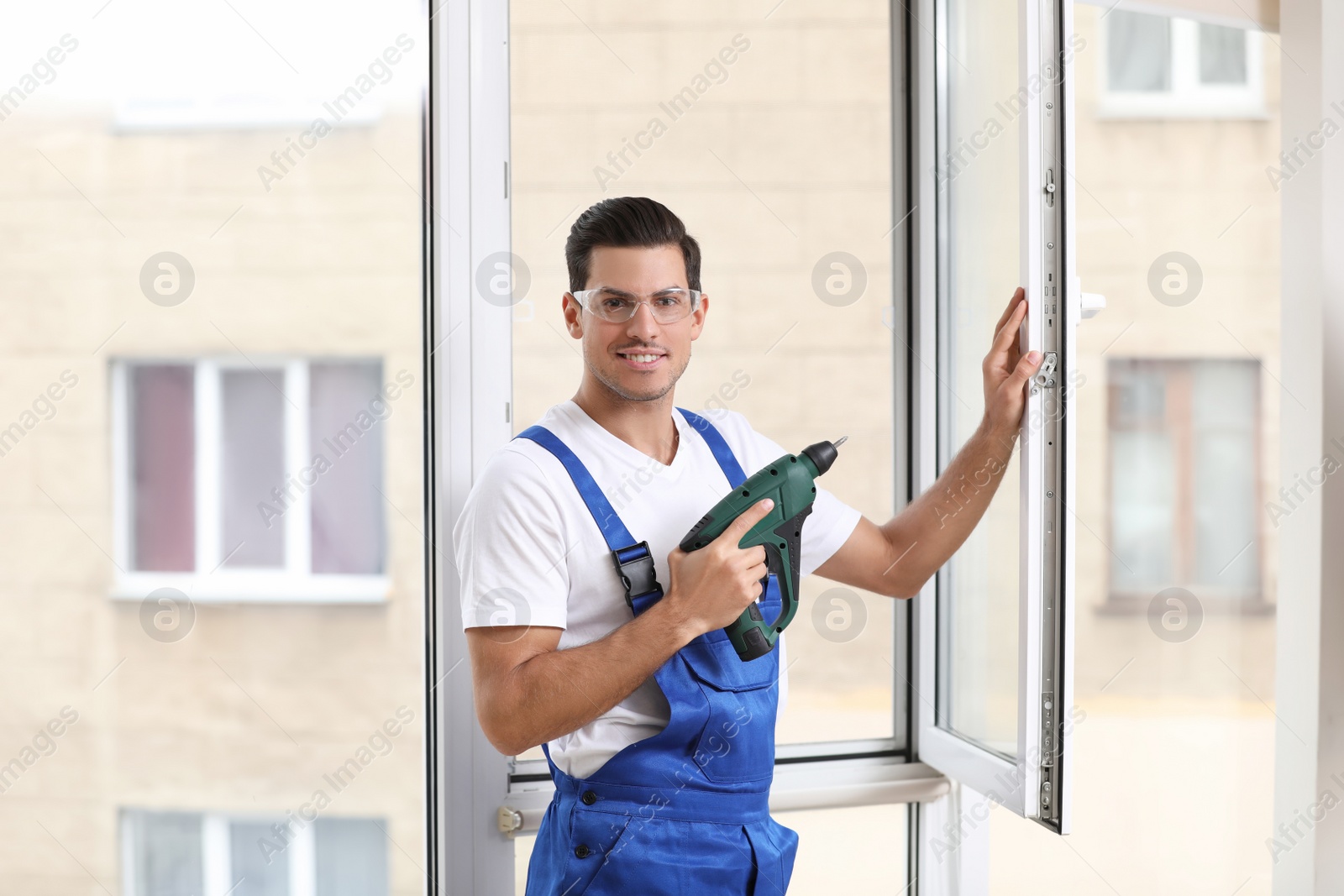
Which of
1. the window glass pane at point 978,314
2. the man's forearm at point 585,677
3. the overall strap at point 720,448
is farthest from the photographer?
the window glass pane at point 978,314

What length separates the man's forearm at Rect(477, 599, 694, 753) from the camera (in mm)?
1157

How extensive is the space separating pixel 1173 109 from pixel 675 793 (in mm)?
1781

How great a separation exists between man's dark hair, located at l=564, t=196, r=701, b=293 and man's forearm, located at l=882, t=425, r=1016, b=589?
543 millimetres

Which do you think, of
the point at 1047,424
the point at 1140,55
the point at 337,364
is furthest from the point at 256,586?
the point at 1140,55

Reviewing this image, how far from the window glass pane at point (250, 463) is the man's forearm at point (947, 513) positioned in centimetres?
112

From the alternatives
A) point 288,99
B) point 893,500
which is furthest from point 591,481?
point 288,99

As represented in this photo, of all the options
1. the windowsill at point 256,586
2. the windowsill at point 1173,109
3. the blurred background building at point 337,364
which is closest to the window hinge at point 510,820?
the blurred background building at point 337,364

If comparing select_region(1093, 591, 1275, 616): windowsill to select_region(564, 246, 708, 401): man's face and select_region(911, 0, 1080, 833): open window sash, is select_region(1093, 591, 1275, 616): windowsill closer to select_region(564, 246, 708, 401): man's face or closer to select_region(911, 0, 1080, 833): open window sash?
select_region(911, 0, 1080, 833): open window sash

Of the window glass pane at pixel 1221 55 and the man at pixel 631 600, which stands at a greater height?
the window glass pane at pixel 1221 55

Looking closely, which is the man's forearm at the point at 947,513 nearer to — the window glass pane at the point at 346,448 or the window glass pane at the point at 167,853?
the window glass pane at the point at 346,448

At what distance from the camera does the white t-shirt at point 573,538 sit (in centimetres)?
121

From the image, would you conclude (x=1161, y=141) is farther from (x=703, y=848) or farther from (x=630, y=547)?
(x=703, y=848)

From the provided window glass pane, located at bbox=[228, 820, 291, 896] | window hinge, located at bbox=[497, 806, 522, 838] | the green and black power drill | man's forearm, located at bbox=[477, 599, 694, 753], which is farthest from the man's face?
window glass pane, located at bbox=[228, 820, 291, 896]

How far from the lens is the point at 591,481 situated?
4.16 ft
